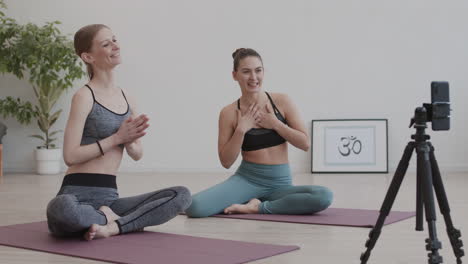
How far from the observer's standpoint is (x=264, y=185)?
395cm

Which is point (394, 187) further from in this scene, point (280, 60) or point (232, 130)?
point (280, 60)

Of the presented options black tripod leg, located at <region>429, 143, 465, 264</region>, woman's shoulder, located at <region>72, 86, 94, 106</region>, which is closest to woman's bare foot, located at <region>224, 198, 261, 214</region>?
woman's shoulder, located at <region>72, 86, 94, 106</region>

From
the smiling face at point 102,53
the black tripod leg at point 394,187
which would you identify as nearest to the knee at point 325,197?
the smiling face at point 102,53

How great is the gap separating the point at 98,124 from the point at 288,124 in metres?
1.14

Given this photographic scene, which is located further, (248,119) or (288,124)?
(288,124)

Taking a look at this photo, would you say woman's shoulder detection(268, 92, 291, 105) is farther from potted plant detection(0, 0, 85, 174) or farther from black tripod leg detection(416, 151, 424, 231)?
potted plant detection(0, 0, 85, 174)

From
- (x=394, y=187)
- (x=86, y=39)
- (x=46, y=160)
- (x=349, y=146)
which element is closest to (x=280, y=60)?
(x=349, y=146)

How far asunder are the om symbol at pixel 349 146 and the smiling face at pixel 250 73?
10.0 ft

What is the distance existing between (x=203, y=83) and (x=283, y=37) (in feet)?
2.87

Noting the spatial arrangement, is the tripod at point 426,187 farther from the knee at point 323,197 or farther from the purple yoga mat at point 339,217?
the knee at point 323,197

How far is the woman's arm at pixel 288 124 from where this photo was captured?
12.6 ft

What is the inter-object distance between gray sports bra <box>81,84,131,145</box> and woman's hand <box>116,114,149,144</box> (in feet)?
0.33

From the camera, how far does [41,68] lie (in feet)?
22.5

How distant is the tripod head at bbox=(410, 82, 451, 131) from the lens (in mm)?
2152
